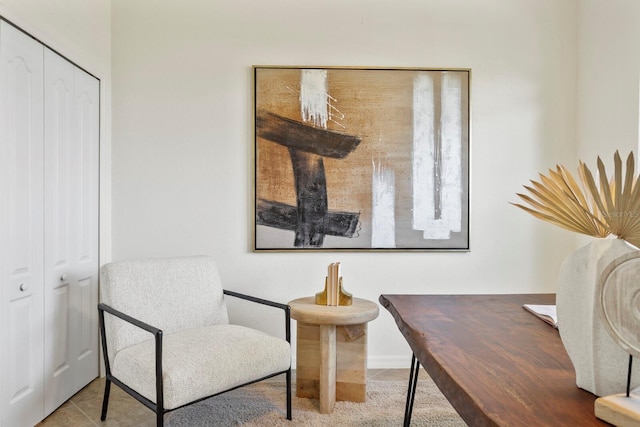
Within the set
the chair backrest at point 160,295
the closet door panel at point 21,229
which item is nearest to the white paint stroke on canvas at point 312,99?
the chair backrest at point 160,295

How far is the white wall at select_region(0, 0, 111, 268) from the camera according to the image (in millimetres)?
2152

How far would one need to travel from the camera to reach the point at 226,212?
306cm

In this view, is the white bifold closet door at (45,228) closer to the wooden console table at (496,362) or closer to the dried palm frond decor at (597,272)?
the wooden console table at (496,362)

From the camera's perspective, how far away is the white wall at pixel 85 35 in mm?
2152

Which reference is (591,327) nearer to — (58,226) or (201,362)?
(201,362)

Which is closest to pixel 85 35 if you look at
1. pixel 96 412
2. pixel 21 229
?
pixel 21 229

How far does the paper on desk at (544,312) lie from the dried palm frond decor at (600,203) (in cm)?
52

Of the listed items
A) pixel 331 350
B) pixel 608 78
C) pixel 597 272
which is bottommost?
pixel 331 350

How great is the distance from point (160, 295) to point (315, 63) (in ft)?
6.14

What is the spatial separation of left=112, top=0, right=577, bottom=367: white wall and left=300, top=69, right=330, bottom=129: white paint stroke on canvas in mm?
108

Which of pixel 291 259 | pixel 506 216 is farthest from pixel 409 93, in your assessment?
pixel 291 259

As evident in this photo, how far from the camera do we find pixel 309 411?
2395 mm

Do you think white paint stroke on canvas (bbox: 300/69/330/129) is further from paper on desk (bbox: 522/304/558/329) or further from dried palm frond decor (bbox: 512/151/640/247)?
dried palm frond decor (bbox: 512/151/640/247)

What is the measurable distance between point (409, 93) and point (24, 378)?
285 centimetres
